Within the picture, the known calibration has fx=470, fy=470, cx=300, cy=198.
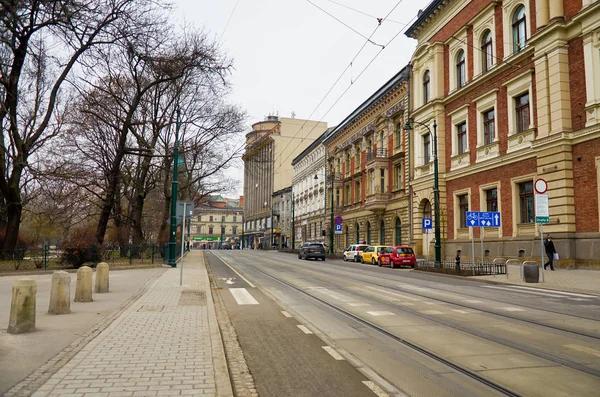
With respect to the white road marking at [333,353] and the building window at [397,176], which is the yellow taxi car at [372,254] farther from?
the white road marking at [333,353]

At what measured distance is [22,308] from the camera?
23.6 feet

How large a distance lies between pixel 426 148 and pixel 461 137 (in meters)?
4.19

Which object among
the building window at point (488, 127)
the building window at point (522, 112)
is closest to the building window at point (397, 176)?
the building window at point (488, 127)

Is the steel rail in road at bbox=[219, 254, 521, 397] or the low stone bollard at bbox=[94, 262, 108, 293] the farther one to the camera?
the low stone bollard at bbox=[94, 262, 108, 293]

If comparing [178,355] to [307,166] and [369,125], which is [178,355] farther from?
[307,166]

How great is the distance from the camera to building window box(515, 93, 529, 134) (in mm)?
25913

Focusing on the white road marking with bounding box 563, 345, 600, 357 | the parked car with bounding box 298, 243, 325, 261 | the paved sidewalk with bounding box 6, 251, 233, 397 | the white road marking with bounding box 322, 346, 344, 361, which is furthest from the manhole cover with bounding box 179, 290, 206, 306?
the parked car with bounding box 298, 243, 325, 261

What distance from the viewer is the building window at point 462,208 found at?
31916 millimetres

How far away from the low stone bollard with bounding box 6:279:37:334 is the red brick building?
18.6 meters

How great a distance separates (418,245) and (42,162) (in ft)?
88.6

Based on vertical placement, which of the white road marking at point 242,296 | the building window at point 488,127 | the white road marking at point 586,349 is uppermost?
the building window at point 488,127

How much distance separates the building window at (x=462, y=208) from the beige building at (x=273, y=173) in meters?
42.0

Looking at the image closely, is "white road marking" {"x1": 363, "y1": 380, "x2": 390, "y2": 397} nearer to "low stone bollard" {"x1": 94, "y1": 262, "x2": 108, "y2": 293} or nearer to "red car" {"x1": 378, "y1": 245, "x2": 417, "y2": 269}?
"low stone bollard" {"x1": 94, "y1": 262, "x2": 108, "y2": 293}

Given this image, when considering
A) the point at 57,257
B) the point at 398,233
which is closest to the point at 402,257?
the point at 398,233
